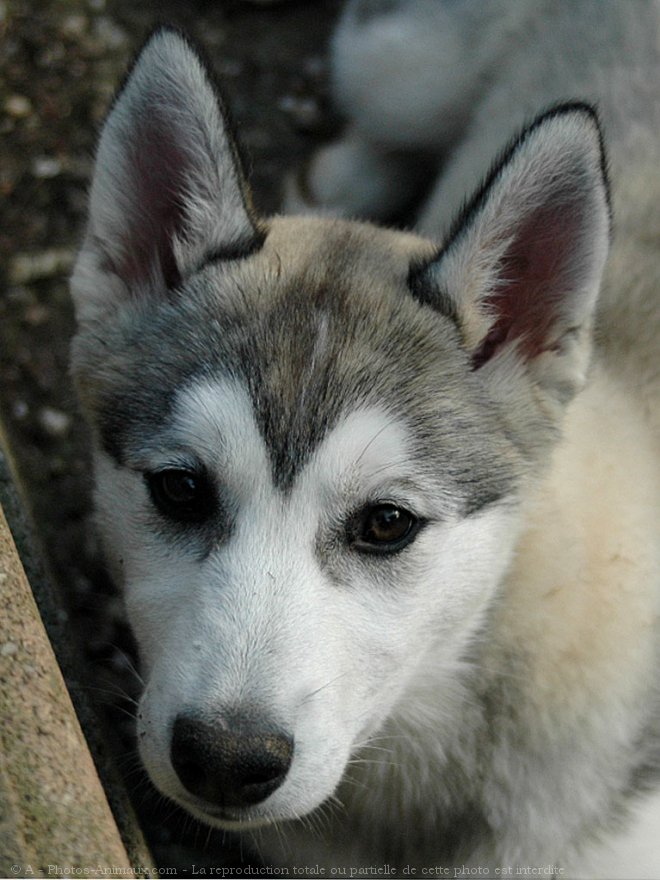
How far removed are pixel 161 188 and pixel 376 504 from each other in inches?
36.9

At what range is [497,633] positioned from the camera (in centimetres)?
243

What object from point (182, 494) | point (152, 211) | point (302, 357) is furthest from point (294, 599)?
point (152, 211)

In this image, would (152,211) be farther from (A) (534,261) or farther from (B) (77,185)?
(B) (77,185)

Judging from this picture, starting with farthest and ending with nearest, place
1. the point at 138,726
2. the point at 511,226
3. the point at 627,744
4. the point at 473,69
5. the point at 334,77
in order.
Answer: the point at 334,77, the point at 473,69, the point at 627,744, the point at 511,226, the point at 138,726

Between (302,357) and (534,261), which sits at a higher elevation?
(534,261)

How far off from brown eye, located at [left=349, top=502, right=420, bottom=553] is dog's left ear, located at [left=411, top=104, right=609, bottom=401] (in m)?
0.40

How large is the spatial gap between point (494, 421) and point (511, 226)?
0.41 meters

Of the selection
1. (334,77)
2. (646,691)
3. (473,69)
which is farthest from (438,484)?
(334,77)

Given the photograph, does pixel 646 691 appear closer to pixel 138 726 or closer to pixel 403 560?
pixel 403 560

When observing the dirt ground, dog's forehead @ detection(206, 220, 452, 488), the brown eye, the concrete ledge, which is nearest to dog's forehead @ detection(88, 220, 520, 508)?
dog's forehead @ detection(206, 220, 452, 488)

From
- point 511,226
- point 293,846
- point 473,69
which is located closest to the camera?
point 511,226

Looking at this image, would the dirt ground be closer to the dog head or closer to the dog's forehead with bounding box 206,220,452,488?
the dog head

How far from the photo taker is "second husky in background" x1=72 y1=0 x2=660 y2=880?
2109mm

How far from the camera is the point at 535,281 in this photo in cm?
245
